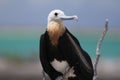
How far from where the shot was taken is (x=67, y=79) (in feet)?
3.56

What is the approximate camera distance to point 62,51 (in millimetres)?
1072

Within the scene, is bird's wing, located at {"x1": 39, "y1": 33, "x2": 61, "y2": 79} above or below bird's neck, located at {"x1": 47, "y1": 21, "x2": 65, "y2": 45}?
below

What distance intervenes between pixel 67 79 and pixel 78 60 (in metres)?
0.07

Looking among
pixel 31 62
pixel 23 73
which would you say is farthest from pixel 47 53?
pixel 23 73

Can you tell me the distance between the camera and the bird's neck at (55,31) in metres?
1.07

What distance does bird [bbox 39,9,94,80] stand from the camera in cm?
106

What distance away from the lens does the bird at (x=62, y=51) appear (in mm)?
1057

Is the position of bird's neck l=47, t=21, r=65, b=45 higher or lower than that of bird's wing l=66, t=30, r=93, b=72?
higher

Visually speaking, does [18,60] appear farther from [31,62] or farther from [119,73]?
[119,73]

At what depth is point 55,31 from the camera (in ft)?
3.50

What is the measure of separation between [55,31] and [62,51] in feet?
0.20

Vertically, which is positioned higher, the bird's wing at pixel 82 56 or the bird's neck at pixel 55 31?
the bird's neck at pixel 55 31

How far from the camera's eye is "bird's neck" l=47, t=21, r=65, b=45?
42.0 inches

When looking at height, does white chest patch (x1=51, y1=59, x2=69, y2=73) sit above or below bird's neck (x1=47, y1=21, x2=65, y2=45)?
below
